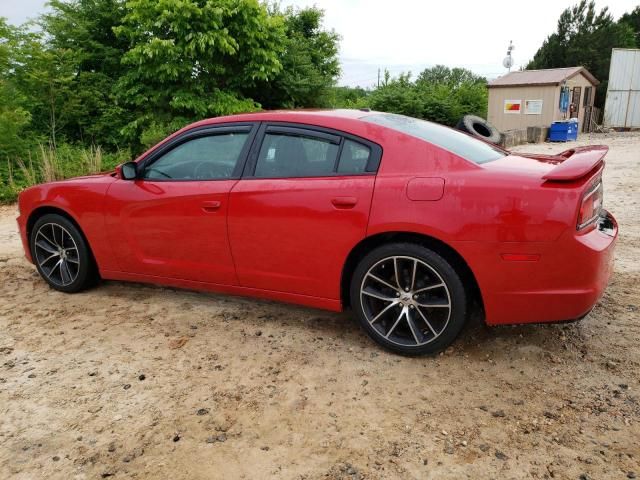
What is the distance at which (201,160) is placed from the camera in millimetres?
3785

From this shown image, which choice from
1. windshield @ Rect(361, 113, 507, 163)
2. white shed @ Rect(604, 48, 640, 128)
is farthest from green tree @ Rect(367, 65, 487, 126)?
windshield @ Rect(361, 113, 507, 163)

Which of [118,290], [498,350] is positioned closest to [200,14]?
[118,290]

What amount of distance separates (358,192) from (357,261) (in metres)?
0.47

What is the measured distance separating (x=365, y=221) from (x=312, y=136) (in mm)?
741

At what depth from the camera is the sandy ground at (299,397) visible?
7.49 feet

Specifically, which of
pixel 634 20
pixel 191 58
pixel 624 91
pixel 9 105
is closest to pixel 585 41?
pixel 634 20

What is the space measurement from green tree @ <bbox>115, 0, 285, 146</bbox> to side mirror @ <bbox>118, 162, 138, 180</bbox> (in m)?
8.96

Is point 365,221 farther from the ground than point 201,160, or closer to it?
closer to it

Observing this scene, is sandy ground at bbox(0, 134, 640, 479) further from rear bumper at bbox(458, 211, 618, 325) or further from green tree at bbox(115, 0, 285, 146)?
green tree at bbox(115, 0, 285, 146)

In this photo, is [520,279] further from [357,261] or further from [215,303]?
[215,303]

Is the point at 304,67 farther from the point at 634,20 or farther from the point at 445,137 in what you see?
the point at 634,20

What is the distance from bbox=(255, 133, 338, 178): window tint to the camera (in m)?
3.30

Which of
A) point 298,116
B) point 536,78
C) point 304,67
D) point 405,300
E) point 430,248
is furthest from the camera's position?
point 536,78

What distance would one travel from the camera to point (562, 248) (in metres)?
2.70
